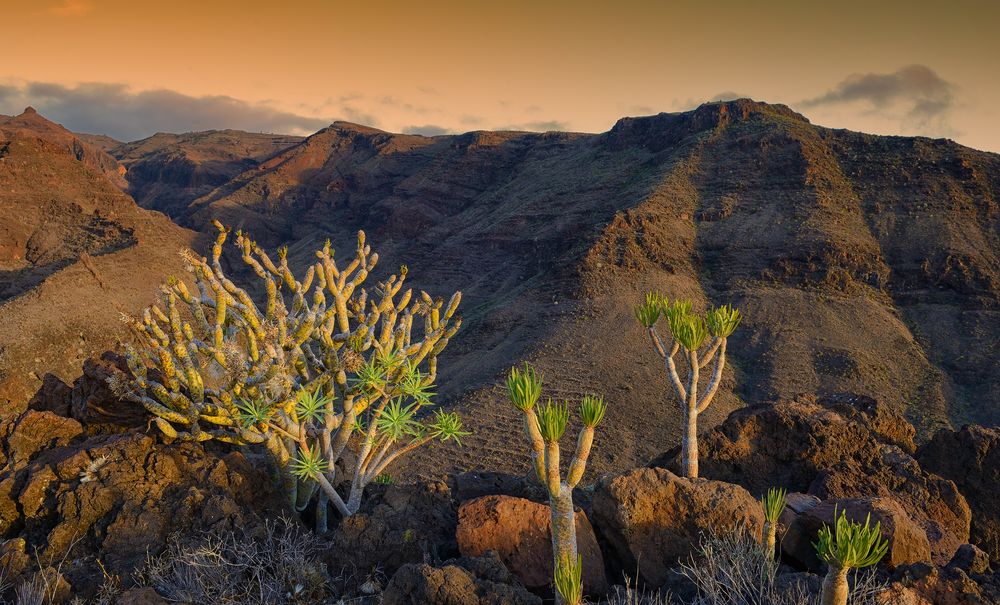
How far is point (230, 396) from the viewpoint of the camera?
564 cm

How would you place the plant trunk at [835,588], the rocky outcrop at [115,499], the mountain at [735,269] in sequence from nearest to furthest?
the plant trunk at [835,588], the rocky outcrop at [115,499], the mountain at [735,269]

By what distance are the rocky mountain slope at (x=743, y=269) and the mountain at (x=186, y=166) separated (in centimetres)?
4764

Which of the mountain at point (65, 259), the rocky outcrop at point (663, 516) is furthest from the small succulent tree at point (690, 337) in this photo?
the mountain at point (65, 259)

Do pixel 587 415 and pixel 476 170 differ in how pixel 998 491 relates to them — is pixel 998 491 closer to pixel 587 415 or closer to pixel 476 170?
pixel 587 415

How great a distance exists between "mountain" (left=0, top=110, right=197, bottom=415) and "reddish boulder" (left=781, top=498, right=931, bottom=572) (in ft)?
59.2

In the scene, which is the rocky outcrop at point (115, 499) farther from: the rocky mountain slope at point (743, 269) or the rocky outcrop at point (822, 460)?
the rocky mountain slope at point (743, 269)

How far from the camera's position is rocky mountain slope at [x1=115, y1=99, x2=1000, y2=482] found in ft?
67.0

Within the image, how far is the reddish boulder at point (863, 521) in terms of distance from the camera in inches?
187

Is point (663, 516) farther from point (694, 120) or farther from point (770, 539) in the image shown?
point (694, 120)

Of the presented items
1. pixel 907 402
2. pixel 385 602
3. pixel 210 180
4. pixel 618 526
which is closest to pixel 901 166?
pixel 907 402

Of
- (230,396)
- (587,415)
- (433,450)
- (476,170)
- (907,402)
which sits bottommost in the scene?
(433,450)

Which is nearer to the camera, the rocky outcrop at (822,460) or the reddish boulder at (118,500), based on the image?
→ the reddish boulder at (118,500)

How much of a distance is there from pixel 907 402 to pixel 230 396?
72.6 feet

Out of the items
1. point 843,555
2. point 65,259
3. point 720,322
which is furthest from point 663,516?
point 65,259
